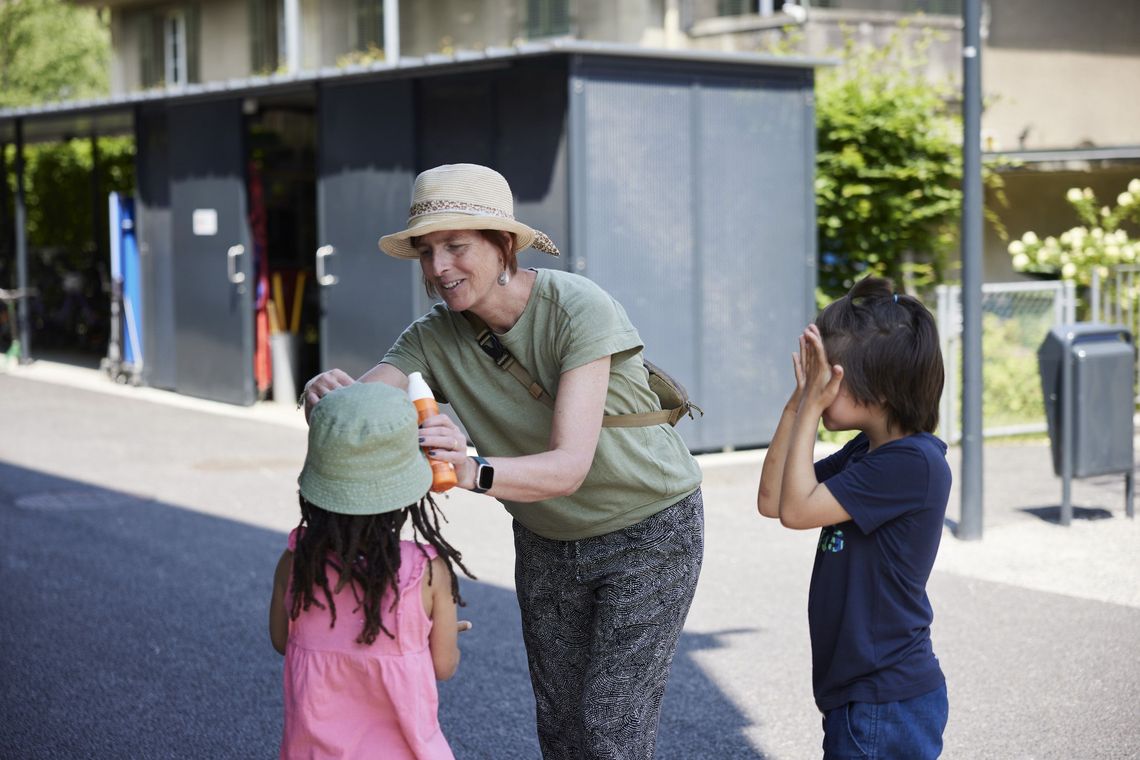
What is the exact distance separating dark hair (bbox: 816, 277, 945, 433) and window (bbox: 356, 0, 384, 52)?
27.3 m

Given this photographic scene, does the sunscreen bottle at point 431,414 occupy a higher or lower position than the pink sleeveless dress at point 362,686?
higher

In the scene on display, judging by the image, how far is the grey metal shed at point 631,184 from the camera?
35.3 feet

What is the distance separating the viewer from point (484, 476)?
109 inches

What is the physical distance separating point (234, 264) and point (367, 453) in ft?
39.5

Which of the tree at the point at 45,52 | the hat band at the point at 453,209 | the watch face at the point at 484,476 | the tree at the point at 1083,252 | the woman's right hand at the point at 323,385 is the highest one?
the tree at the point at 45,52

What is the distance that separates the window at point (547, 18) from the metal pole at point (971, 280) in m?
18.1

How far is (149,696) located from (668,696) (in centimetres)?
195

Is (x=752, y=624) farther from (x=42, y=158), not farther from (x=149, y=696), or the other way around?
(x=42, y=158)

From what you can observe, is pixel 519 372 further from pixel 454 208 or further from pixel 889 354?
pixel 889 354

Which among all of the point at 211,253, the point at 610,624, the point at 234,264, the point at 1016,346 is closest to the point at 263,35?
the point at 211,253

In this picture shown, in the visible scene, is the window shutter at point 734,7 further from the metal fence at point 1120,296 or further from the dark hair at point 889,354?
the dark hair at point 889,354

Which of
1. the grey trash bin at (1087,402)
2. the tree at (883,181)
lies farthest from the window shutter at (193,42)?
the grey trash bin at (1087,402)

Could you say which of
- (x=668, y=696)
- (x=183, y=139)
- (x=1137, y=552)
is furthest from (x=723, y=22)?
(x=668, y=696)

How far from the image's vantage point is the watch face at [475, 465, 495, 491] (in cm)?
276
